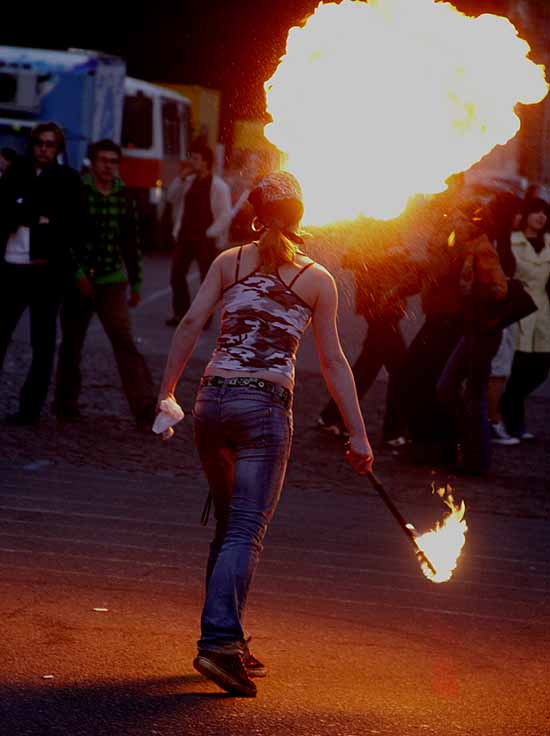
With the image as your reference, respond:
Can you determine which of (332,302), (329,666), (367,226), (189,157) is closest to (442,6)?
(367,226)

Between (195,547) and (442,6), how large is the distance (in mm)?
3067

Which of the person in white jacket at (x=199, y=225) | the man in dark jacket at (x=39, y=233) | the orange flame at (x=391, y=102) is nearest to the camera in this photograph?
the orange flame at (x=391, y=102)

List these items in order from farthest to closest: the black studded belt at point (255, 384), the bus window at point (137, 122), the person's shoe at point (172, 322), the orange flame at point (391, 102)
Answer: the bus window at point (137, 122) < the person's shoe at point (172, 322) < the orange flame at point (391, 102) < the black studded belt at point (255, 384)

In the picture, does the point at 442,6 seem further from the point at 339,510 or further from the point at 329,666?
Result: the point at 329,666

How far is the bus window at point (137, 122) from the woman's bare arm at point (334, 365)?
26560mm

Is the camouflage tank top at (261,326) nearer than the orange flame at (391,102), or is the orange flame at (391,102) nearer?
the camouflage tank top at (261,326)

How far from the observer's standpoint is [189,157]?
701 inches

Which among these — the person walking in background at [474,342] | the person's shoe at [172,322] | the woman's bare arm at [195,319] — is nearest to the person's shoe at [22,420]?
the person walking in background at [474,342]

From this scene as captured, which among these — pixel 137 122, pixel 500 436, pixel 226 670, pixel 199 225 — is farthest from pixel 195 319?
pixel 137 122

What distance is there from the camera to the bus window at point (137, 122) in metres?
31.8

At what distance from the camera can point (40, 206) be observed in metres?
11.1

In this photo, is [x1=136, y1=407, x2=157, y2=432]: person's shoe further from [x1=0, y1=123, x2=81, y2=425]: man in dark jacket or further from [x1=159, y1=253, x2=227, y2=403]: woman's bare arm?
[x1=159, y1=253, x2=227, y2=403]: woman's bare arm

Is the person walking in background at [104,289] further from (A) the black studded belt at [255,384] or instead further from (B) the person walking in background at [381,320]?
(A) the black studded belt at [255,384]

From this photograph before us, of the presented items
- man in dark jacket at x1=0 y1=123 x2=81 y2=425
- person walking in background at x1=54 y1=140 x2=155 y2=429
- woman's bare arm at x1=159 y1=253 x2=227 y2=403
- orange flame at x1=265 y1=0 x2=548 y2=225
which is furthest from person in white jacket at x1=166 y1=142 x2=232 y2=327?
woman's bare arm at x1=159 y1=253 x2=227 y2=403
